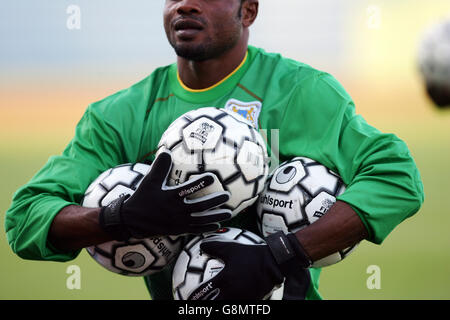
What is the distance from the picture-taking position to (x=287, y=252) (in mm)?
2691

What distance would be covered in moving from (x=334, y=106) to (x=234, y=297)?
102 centimetres

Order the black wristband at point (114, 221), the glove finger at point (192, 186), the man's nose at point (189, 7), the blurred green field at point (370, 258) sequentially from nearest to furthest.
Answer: the glove finger at point (192, 186), the black wristband at point (114, 221), the man's nose at point (189, 7), the blurred green field at point (370, 258)

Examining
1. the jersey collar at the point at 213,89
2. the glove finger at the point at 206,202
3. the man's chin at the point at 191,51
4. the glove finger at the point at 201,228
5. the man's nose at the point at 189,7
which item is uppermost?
the man's nose at the point at 189,7

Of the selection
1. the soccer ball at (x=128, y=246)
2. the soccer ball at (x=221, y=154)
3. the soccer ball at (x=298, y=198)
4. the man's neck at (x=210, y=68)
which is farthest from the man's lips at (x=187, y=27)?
the soccer ball at (x=298, y=198)

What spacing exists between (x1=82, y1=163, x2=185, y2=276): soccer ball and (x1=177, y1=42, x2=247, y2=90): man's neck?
2.03 ft

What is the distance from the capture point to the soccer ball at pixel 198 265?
2.74 meters

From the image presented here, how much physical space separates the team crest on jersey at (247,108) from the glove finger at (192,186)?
0.69 m

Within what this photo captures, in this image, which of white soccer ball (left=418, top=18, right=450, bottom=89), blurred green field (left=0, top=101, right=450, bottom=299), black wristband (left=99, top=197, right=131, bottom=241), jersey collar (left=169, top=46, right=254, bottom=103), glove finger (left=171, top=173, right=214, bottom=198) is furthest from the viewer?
blurred green field (left=0, top=101, right=450, bottom=299)

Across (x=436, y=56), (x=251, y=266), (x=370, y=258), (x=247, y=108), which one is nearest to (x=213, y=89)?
(x=247, y=108)

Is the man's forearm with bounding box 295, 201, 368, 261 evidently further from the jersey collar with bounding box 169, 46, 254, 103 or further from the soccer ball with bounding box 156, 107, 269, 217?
the jersey collar with bounding box 169, 46, 254, 103

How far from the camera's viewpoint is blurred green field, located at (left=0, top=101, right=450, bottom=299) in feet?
20.9

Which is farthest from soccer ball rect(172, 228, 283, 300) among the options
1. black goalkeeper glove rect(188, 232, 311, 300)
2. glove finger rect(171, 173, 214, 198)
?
glove finger rect(171, 173, 214, 198)

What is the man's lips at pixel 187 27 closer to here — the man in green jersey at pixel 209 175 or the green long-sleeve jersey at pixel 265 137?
the man in green jersey at pixel 209 175

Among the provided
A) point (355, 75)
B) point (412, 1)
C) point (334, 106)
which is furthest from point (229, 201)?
point (412, 1)
